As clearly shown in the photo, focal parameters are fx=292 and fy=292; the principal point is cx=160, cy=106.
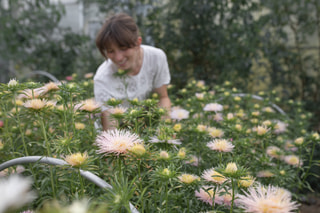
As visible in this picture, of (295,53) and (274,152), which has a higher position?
(295,53)

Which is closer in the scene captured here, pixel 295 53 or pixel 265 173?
pixel 265 173

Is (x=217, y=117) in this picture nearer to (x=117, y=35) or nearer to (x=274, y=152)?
(x=274, y=152)

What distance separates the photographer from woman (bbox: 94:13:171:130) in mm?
1457

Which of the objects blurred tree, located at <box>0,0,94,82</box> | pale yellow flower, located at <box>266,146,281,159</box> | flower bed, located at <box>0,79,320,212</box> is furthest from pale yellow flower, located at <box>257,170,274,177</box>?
blurred tree, located at <box>0,0,94,82</box>

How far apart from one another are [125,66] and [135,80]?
0.23 meters

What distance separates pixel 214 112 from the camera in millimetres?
1365

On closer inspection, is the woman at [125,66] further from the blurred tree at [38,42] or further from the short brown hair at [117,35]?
the blurred tree at [38,42]

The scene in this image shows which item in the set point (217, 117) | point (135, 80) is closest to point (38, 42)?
point (135, 80)

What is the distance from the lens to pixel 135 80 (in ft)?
5.76

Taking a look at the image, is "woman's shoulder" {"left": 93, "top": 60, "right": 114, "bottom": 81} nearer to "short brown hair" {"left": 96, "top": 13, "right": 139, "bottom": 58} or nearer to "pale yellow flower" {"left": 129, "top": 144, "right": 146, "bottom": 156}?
"short brown hair" {"left": 96, "top": 13, "right": 139, "bottom": 58}

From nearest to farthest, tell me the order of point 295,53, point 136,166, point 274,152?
point 136,166, point 274,152, point 295,53

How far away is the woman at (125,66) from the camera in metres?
1.46

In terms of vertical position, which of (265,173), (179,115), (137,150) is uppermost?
(137,150)

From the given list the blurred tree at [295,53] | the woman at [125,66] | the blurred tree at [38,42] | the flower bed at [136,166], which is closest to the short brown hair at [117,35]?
the woman at [125,66]
